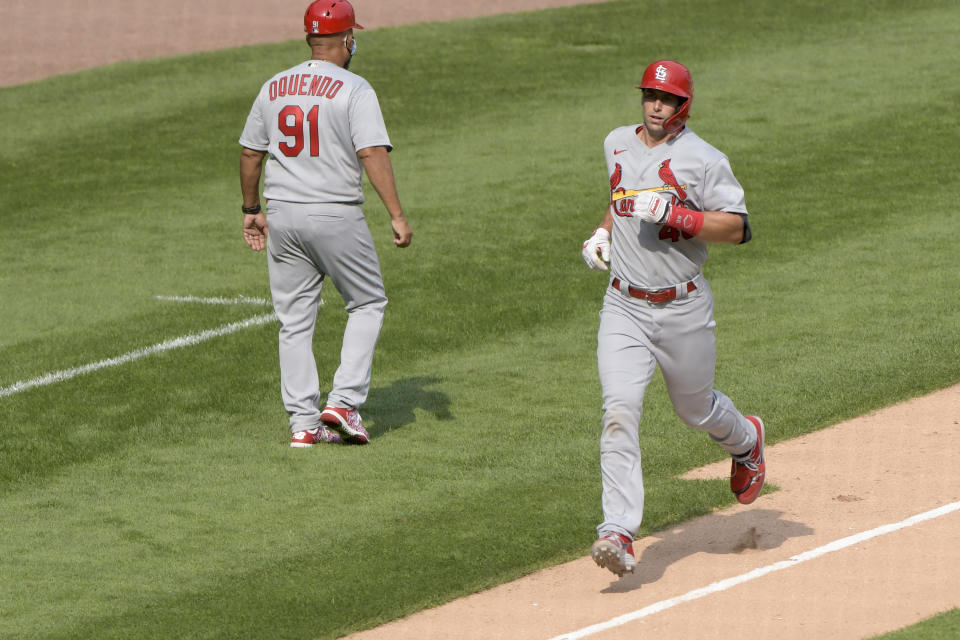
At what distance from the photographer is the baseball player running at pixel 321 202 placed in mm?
8148

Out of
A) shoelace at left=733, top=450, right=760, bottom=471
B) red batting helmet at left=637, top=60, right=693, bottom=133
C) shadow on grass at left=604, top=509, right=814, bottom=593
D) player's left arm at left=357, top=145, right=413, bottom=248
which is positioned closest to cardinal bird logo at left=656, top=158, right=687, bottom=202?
red batting helmet at left=637, top=60, right=693, bottom=133

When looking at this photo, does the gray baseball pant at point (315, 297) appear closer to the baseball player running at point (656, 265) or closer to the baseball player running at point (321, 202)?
the baseball player running at point (321, 202)

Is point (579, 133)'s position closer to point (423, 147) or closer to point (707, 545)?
point (423, 147)

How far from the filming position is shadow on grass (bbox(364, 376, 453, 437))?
8.96m

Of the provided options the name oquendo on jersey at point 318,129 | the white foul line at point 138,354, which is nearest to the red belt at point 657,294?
the name oquendo on jersey at point 318,129

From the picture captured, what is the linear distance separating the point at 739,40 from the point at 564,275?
949 centimetres

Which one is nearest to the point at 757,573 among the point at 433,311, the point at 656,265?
the point at 656,265

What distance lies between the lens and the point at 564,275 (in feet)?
39.7

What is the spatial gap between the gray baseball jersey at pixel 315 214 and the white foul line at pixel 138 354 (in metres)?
2.19

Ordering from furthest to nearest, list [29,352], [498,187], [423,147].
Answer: [423,147] < [498,187] < [29,352]

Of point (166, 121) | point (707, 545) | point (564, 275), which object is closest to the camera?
point (707, 545)

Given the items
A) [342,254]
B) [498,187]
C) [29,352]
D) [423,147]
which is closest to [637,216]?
[342,254]

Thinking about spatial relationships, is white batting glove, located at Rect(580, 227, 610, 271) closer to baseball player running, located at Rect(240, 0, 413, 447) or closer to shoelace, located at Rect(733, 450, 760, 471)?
shoelace, located at Rect(733, 450, 760, 471)

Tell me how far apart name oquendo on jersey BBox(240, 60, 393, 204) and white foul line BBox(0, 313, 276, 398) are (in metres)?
2.56
